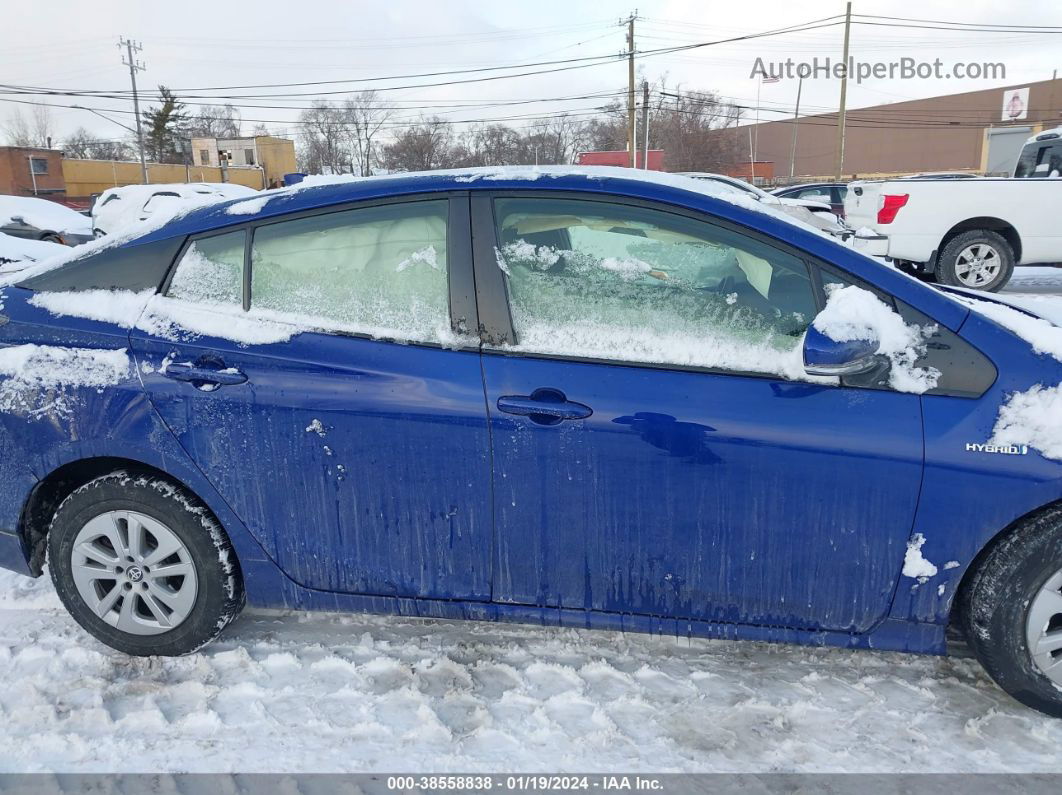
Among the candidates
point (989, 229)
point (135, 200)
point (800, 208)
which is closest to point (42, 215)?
point (135, 200)

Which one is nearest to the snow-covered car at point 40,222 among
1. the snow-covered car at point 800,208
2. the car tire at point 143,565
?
the snow-covered car at point 800,208

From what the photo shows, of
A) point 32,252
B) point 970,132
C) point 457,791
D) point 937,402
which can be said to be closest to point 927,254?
point 937,402

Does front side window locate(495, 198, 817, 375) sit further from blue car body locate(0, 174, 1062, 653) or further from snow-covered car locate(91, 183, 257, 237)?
snow-covered car locate(91, 183, 257, 237)

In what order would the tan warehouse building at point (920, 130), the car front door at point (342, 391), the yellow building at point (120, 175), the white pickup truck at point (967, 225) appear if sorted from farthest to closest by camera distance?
the tan warehouse building at point (920, 130) < the yellow building at point (120, 175) < the white pickup truck at point (967, 225) < the car front door at point (342, 391)

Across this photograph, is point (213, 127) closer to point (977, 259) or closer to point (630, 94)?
point (630, 94)

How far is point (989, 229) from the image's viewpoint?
9.49 metres

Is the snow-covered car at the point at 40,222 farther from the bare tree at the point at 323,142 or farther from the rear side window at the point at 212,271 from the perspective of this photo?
the bare tree at the point at 323,142

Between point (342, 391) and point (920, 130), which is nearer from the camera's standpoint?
point (342, 391)

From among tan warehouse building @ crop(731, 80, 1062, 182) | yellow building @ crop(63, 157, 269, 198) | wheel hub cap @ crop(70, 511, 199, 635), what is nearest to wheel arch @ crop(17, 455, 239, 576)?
wheel hub cap @ crop(70, 511, 199, 635)

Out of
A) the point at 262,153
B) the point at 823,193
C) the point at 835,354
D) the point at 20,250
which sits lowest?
the point at 835,354

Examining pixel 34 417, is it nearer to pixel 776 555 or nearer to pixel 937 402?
pixel 776 555

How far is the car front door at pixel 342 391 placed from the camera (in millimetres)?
2334

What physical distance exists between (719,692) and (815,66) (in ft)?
160

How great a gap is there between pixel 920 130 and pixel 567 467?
238 feet
